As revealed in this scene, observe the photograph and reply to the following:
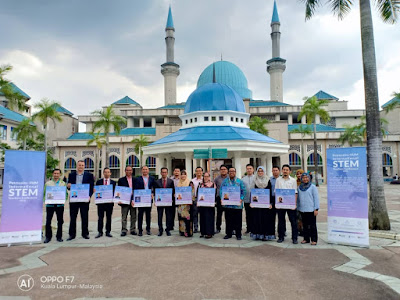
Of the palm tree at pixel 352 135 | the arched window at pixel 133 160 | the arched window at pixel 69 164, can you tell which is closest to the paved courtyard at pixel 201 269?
the palm tree at pixel 352 135

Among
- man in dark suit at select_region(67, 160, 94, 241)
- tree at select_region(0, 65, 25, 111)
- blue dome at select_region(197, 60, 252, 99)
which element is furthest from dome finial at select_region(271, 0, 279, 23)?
man in dark suit at select_region(67, 160, 94, 241)

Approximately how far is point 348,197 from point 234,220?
120 inches

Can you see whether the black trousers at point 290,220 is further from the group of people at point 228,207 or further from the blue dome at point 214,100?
the blue dome at point 214,100

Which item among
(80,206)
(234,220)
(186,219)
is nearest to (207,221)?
(186,219)

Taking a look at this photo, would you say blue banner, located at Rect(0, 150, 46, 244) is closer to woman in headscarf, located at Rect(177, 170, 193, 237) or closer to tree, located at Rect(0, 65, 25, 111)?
woman in headscarf, located at Rect(177, 170, 193, 237)

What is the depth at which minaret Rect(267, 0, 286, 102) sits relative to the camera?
46.4 meters

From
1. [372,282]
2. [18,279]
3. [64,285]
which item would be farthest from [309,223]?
[18,279]

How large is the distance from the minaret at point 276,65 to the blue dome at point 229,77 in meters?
6.37

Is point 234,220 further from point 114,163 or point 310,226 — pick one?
point 114,163

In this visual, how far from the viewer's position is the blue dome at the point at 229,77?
4231 centimetres

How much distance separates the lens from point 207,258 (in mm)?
5914

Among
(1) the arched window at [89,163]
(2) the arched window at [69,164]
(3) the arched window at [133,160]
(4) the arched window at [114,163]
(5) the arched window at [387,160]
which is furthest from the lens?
(5) the arched window at [387,160]

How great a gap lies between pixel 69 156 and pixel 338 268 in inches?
1655

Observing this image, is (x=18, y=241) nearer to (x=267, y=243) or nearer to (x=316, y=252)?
(x=267, y=243)
